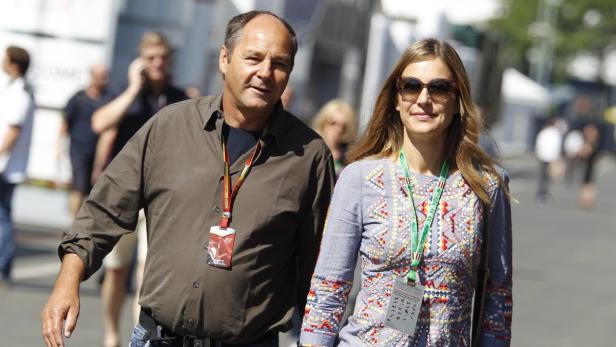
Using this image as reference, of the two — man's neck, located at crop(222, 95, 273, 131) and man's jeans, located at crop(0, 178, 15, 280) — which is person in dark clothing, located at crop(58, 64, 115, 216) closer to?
man's jeans, located at crop(0, 178, 15, 280)

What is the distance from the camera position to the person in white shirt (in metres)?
10.2

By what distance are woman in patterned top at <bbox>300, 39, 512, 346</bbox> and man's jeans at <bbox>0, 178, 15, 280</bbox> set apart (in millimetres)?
6389

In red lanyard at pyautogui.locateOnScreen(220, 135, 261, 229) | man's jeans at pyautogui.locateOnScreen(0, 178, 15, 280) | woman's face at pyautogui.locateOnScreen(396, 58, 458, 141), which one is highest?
woman's face at pyautogui.locateOnScreen(396, 58, 458, 141)

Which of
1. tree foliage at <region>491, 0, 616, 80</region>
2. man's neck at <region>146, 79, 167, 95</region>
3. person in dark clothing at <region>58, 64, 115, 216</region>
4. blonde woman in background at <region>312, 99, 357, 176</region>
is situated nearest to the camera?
man's neck at <region>146, 79, 167, 95</region>

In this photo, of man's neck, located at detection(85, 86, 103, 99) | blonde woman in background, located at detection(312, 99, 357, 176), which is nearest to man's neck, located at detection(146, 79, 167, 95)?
blonde woman in background, located at detection(312, 99, 357, 176)

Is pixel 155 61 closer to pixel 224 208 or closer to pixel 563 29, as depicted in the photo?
pixel 224 208

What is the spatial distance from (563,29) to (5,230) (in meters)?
83.8

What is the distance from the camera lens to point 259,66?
4.12m

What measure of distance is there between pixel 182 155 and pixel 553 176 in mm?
42202

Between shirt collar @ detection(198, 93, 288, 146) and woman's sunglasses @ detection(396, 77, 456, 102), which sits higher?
woman's sunglasses @ detection(396, 77, 456, 102)

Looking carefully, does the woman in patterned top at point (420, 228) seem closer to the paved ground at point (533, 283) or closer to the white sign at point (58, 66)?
the paved ground at point (533, 283)

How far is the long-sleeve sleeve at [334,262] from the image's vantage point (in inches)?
158

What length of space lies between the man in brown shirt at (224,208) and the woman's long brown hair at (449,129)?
0.55 feet

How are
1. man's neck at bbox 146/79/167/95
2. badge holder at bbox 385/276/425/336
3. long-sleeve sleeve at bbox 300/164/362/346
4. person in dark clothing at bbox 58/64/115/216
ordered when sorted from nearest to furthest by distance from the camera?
badge holder at bbox 385/276/425/336 < long-sleeve sleeve at bbox 300/164/362/346 < man's neck at bbox 146/79/167/95 < person in dark clothing at bbox 58/64/115/216
